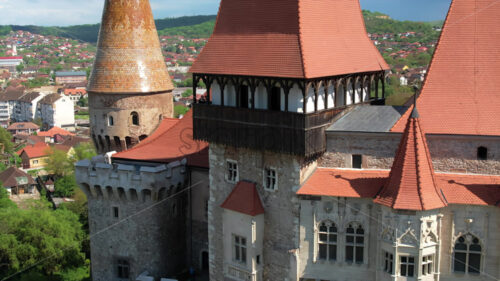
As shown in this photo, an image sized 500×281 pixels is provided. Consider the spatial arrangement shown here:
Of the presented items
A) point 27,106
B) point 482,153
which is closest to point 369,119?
point 482,153

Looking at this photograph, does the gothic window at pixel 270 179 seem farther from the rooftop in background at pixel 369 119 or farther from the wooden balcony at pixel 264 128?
the rooftop in background at pixel 369 119

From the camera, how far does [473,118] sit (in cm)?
2170

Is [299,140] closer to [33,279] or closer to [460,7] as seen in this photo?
[460,7]

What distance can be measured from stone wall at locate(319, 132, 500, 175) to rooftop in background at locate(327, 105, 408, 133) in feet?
0.85

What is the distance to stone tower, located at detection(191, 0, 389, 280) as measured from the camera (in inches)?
880

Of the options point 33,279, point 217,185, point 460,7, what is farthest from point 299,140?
point 33,279

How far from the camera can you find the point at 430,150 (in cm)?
2227

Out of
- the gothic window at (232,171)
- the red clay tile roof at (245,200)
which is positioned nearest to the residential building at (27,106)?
the gothic window at (232,171)

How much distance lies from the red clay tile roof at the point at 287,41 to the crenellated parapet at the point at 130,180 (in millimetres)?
6879

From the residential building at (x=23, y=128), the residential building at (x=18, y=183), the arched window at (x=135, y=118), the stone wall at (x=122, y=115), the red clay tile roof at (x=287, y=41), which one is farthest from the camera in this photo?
the residential building at (x=23, y=128)

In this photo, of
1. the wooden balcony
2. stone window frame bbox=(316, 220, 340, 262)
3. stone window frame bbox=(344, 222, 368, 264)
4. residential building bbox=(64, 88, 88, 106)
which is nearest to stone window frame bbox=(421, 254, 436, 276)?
stone window frame bbox=(344, 222, 368, 264)

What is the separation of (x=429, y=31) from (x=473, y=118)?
18572 cm

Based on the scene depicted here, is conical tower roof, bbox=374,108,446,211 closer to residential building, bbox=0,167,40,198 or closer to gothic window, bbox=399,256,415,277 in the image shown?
gothic window, bbox=399,256,415,277

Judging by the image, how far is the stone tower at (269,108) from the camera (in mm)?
22344
